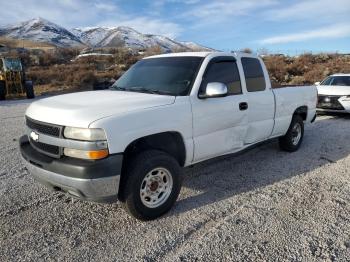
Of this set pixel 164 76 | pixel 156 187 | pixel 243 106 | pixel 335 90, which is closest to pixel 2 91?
pixel 335 90

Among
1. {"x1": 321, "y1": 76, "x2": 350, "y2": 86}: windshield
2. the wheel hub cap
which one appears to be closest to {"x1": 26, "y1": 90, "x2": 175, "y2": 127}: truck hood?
the wheel hub cap

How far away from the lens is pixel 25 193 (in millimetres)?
4617

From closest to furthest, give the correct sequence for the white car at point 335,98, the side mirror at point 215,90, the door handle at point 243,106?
the side mirror at point 215,90
the door handle at point 243,106
the white car at point 335,98

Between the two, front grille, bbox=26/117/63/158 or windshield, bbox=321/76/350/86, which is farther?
windshield, bbox=321/76/350/86

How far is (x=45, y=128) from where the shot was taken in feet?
12.2

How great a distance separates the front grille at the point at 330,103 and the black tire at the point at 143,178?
846 cm

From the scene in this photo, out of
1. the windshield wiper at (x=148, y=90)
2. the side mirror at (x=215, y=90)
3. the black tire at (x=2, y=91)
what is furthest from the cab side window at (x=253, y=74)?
the black tire at (x=2, y=91)

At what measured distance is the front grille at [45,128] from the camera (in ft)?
11.7

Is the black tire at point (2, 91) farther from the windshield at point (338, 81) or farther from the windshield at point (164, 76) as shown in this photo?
the windshield at point (164, 76)

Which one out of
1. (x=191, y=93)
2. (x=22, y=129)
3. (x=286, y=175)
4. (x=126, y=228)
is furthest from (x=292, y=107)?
(x=22, y=129)

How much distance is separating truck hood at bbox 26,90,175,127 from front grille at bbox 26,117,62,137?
0.05 m

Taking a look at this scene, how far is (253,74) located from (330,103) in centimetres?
655

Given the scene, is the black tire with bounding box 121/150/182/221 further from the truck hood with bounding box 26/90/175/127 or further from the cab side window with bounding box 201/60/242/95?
the cab side window with bounding box 201/60/242/95

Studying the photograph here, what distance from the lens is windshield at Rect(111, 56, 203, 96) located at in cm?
Answer: 441
